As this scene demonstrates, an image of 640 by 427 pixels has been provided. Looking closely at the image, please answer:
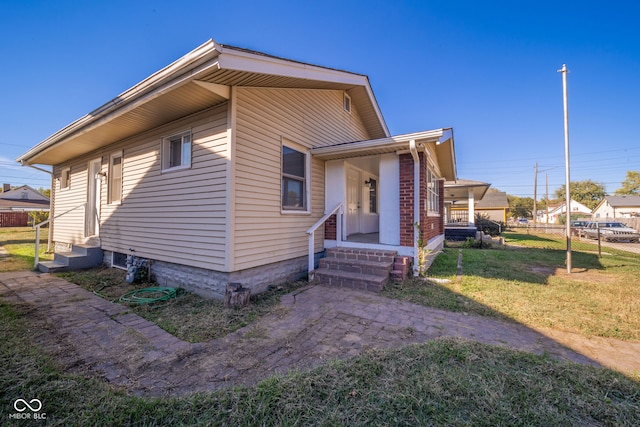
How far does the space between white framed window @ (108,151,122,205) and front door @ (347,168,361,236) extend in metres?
6.24

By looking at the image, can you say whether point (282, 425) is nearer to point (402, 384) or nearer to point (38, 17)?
point (402, 384)

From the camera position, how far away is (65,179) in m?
9.20

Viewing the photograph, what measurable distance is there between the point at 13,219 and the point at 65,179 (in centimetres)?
2526

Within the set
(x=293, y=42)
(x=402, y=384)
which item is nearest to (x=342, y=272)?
(x=402, y=384)

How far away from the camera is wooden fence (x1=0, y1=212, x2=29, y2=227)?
78.7 feet

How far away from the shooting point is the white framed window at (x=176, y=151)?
5211mm

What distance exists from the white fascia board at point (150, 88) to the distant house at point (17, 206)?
16453mm

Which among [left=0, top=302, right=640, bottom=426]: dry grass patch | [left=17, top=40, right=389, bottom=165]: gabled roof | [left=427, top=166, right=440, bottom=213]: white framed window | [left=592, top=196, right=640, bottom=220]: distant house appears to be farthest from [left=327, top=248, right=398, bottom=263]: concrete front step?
[left=592, top=196, right=640, bottom=220]: distant house

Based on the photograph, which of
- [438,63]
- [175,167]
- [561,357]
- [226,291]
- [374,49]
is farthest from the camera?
[438,63]

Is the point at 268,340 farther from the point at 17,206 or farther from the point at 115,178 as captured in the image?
the point at 17,206

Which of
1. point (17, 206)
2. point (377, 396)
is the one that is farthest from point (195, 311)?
point (17, 206)

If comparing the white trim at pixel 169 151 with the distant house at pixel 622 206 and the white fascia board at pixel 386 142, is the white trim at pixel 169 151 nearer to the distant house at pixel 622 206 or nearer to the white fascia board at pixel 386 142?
the white fascia board at pixel 386 142

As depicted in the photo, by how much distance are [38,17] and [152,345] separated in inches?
392

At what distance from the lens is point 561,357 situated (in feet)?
8.75
